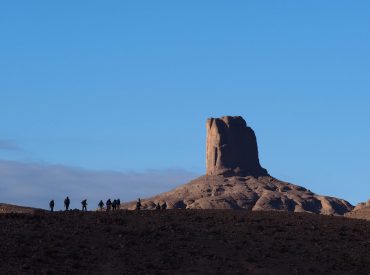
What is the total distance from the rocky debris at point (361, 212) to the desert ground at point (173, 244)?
65.9 metres

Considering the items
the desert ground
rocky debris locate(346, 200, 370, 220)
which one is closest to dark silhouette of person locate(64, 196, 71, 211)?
the desert ground

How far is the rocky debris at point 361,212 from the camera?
151 metres

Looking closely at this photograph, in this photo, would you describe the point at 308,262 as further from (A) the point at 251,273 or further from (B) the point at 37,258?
(B) the point at 37,258

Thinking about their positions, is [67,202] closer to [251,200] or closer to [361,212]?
[361,212]

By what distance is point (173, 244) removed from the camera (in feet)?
237

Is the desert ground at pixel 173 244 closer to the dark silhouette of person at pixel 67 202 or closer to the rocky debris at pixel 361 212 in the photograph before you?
the dark silhouette of person at pixel 67 202

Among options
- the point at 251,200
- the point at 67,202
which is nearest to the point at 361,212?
the point at 251,200

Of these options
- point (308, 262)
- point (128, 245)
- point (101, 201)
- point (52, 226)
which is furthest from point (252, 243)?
point (101, 201)

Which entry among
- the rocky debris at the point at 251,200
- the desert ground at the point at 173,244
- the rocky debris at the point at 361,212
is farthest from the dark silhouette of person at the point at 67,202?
the rocky debris at the point at 251,200

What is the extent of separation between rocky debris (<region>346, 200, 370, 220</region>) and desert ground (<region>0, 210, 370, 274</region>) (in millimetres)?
65927

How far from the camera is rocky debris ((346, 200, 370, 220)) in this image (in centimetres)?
15059

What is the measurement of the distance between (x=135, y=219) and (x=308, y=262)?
15247 mm

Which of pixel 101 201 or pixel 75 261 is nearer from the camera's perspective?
pixel 75 261

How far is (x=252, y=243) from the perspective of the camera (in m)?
74.5
